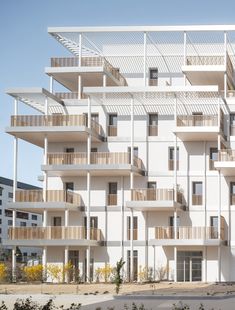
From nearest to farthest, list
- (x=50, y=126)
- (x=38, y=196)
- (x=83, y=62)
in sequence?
(x=50, y=126) < (x=38, y=196) < (x=83, y=62)

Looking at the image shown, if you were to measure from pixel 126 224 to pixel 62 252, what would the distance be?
4.72 metres

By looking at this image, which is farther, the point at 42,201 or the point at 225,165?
the point at 42,201

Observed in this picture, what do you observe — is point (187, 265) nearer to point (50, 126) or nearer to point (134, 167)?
point (134, 167)

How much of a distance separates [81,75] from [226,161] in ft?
41.2

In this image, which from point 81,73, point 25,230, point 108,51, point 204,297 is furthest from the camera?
point 108,51

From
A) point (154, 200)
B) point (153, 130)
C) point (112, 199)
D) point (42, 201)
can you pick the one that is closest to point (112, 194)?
point (112, 199)

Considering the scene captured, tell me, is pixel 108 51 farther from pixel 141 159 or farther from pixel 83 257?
pixel 83 257

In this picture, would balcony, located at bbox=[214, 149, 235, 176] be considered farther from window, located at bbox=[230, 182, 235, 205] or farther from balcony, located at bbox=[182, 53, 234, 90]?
balcony, located at bbox=[182, 53, 234, 90]

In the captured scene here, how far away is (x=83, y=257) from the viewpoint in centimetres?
5331

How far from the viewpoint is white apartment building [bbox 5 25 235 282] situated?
51.4 m

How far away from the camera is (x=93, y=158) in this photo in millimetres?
52812

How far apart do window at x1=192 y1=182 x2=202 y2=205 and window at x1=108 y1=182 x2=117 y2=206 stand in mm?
5322

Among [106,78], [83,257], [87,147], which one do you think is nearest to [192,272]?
[83,257]

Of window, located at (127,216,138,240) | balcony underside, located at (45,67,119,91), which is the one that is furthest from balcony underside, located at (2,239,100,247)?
balcony underside, located at (45,67,119,91)
